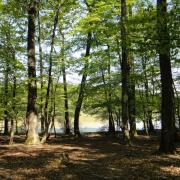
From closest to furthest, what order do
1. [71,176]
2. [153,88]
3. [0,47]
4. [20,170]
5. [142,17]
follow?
1. [71,176]
2. [20,170]
3. [142,17]
4. [0,47]
5. [153,88]

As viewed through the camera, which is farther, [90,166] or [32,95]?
[32,95]

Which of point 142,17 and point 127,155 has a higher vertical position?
point 142,17

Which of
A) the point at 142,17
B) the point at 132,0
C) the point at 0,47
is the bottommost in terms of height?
the point at 142,17

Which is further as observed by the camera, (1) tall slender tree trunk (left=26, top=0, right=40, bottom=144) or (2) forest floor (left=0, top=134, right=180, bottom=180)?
(1) tall slender tree trunk (left=26, top=0, right=40, bottom=144)

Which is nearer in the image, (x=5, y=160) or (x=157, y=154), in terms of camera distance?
(x=5, y=160)

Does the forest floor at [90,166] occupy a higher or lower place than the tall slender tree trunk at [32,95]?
lower

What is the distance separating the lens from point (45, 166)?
13.0m

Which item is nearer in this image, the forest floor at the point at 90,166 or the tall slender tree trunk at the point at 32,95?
the forest floor at the point at 90,166

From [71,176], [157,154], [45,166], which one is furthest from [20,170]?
[157,154]

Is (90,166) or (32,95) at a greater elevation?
(32,95)

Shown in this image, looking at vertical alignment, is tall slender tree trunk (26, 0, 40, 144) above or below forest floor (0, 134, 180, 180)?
above

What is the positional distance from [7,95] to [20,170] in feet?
43.4

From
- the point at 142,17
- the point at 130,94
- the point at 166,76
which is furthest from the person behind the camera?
the point at 130,94

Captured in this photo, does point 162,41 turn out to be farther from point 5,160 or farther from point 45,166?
point 5,160
